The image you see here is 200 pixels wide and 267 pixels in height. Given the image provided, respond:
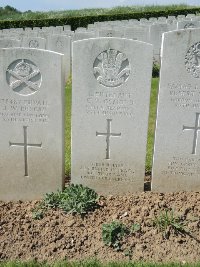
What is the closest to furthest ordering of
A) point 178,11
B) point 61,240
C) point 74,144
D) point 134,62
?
point 61,240, point 134,62, point 74,144, point 178,11

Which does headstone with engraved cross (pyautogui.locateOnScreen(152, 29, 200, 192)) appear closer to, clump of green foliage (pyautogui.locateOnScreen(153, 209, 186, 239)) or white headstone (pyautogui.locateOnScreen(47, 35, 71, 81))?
clump of green foliage (pyautogui.locateOnScreen(153, 209, 186, 239))

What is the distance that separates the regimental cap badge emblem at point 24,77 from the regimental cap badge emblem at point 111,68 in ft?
2.00

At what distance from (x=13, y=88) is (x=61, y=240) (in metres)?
1.61

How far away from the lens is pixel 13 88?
4.19m

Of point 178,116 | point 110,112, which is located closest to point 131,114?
point 110,112

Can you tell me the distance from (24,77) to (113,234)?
1788mm

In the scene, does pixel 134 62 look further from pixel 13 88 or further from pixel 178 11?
pixel 178 11

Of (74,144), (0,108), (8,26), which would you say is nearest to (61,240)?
(74,144)

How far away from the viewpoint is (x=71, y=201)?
4105 millimetres

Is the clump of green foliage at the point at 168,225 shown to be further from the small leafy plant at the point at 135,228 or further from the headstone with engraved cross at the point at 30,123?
the headstone with engraved cross at the point at 30,123

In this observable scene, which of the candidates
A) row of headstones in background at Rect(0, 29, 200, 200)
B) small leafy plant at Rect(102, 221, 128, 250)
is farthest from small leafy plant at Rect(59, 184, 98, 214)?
small leafy plant at Rect(102, 221, 128, 250)

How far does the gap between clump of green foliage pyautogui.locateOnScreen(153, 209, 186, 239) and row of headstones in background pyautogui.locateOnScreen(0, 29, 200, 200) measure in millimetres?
728

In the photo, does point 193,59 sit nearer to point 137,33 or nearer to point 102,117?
point 102,117

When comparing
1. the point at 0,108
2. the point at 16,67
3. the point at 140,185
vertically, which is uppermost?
the point at 16,67
